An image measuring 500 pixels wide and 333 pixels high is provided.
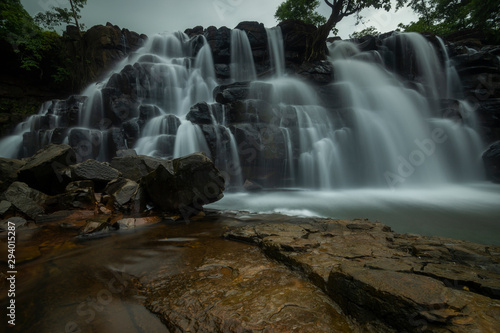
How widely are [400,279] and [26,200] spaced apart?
266 inches

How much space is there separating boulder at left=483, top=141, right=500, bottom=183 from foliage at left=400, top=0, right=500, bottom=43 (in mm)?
15214

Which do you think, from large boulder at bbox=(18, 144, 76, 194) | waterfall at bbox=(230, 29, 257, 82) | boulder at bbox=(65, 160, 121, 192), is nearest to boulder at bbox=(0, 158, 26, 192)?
large boulder at bbox=(18, 144, 76, 194)

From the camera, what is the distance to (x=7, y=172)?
5.60 meters

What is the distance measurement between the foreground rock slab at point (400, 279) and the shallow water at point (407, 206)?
2.86m

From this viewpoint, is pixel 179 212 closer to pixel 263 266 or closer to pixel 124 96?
pixel 263 266

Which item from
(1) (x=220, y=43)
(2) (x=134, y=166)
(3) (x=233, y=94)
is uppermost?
(1) (x=220, y=43)

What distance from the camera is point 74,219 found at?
14.8 feet

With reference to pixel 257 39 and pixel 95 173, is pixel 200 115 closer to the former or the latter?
pixel 95 173

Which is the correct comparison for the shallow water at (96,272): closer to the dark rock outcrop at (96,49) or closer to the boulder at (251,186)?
the boulder at (251,186)

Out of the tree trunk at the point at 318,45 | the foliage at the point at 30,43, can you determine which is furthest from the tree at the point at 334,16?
the foliage at the point at 30,43

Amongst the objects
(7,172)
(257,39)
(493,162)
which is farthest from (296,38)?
(7,172)

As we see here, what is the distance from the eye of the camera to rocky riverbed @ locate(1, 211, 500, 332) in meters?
1.42

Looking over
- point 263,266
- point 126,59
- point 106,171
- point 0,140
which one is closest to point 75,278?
point 263,266

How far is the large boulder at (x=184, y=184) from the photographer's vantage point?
15.9ft
